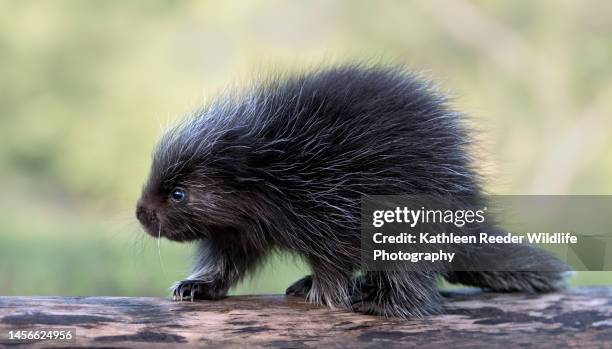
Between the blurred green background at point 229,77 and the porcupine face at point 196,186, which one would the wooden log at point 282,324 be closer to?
the porcupine face at point 196,186

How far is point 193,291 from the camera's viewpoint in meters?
2.59

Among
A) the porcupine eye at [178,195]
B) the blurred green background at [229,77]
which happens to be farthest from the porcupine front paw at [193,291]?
the blurred green background at [229,77]

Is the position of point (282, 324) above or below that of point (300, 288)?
below

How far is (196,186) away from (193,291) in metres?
0.44

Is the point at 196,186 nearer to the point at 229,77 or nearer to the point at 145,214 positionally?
the point at 145,214

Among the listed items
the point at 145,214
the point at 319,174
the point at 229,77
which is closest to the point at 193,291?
the point at 145,214

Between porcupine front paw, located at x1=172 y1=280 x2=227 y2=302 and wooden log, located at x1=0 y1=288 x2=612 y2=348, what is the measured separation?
0.18 ft

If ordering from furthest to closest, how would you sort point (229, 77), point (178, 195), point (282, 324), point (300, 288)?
1. point (229, 77)
2. point (300, 288)
3. point (178, 195)
4. point (282, 324)

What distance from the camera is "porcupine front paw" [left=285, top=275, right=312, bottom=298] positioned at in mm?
2701

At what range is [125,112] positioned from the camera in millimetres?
6508

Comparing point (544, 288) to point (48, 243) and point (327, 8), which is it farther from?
point (327, 8)

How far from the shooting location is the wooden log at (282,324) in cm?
223

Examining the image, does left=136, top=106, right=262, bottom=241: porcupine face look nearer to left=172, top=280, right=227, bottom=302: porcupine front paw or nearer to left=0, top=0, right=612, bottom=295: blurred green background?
left=172, top=280, right=227, bottom=302: porcupine front paw

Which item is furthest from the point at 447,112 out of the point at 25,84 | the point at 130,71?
the point at 25,84
